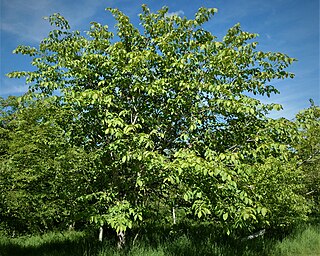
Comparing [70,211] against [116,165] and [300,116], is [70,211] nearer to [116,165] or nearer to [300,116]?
[116,165]

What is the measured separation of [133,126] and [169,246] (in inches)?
155

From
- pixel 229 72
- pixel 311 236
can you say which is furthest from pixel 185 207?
pixel 311 236

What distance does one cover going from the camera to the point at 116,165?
7152 millimetres

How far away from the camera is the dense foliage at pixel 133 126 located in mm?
6098

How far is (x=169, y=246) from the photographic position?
8164 mm

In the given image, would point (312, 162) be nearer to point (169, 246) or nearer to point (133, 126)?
point (169, 246)

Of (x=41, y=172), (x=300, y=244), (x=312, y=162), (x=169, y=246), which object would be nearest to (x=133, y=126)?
(x=41, y=172)

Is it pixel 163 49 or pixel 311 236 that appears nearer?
pixel 163 49

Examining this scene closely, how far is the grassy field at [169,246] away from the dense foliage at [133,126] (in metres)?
0.98

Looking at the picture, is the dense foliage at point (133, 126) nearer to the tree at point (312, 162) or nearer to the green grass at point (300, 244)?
the green grass at point (300, 244)

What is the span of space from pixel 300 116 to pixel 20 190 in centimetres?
637

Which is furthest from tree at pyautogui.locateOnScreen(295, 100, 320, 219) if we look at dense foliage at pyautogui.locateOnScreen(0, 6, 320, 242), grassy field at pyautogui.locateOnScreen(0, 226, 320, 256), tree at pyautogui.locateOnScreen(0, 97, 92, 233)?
tree at pyautogui.locateOnScreen(0, 97, 92, 233)

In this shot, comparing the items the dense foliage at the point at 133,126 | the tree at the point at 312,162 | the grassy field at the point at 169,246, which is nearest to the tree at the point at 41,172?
the dense foliage at the point at 133,126

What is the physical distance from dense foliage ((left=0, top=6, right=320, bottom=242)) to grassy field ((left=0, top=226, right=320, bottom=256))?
0.98m
